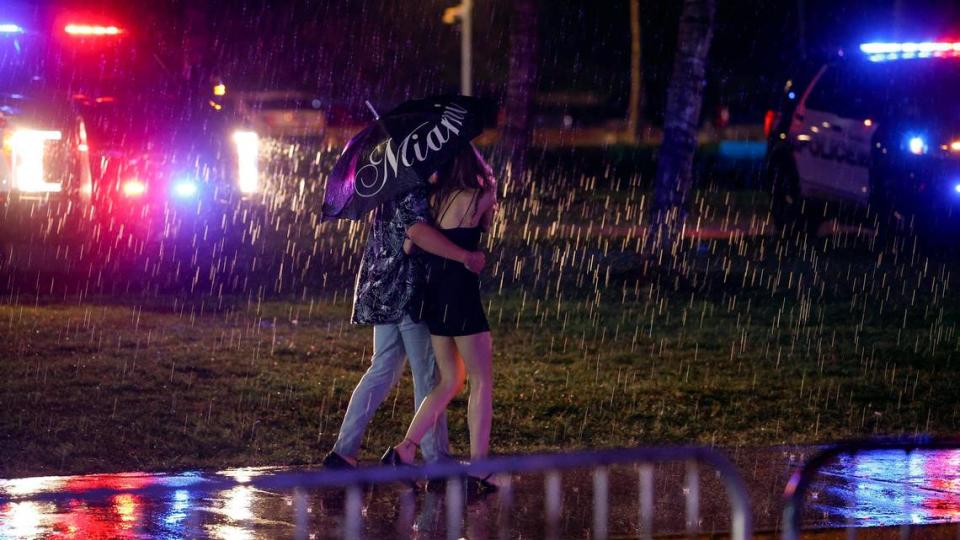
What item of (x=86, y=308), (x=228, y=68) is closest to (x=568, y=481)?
(x=86, y=308)

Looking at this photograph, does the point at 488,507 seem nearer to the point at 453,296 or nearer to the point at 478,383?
the point at 478,383

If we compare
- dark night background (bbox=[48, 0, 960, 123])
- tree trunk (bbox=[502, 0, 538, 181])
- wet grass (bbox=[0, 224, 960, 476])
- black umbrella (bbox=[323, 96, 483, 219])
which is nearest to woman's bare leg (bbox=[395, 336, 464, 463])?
black umbrella (bbox=[323, 96, 483, 219])

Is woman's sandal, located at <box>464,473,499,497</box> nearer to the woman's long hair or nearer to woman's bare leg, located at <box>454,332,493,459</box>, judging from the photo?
Result: woman's bare leg, located at <box>454,332,493,459</box>

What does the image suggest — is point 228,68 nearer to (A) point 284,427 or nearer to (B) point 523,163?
(B) point 523,163

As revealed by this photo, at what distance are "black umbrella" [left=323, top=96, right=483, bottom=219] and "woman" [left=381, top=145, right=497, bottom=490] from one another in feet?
0.30

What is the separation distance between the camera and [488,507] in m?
6.71

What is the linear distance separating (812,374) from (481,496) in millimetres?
4125

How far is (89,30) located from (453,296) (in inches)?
534

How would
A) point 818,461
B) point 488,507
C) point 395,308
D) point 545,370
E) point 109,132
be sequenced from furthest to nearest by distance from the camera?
1. point 109,132
2. point 545,370
3. point 395,308
4. point 488,507
5. point 818,461

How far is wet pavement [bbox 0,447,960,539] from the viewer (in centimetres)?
633

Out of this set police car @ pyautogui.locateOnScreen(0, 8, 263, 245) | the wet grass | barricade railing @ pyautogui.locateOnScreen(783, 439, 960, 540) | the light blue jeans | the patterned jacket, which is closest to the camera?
barricade railing @ pyautogui.locateOnScreen(783, 439, 960, 540)

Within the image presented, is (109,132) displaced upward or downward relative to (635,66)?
downward

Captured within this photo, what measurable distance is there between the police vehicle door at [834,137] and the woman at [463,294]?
10.2 meters

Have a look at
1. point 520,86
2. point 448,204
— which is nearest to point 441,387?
point 448,204
